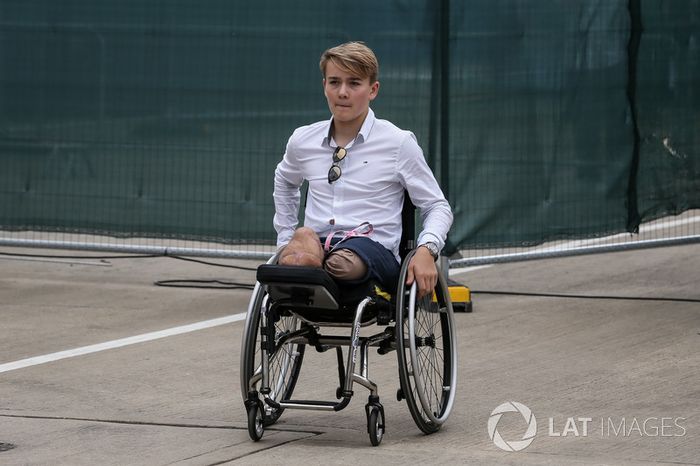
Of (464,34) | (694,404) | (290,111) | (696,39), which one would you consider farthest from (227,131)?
(694,404)

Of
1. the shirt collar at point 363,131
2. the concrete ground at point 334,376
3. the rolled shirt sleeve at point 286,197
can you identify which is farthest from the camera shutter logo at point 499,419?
the shirt collar at point 363,131

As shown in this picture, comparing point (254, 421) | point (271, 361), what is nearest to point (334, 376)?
point (271, 361)

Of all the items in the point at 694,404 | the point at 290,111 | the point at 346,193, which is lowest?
the point at 694,404

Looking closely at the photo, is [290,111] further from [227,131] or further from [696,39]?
[696,39]

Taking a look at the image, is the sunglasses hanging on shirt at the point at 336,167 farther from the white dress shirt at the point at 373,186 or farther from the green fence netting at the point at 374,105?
the green fence netting at the point at 374,105

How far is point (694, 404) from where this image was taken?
246 inches

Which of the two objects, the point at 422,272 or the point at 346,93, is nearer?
the point at 422,272

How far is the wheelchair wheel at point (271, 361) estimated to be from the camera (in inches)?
221

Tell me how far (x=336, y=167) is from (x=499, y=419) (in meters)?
1.30

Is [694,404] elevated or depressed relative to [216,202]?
depressed

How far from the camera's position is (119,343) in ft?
25.7

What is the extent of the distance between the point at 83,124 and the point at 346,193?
167 inches

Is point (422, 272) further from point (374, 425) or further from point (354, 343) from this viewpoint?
point (374, 425)

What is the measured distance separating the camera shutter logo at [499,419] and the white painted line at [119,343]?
2486 mm
